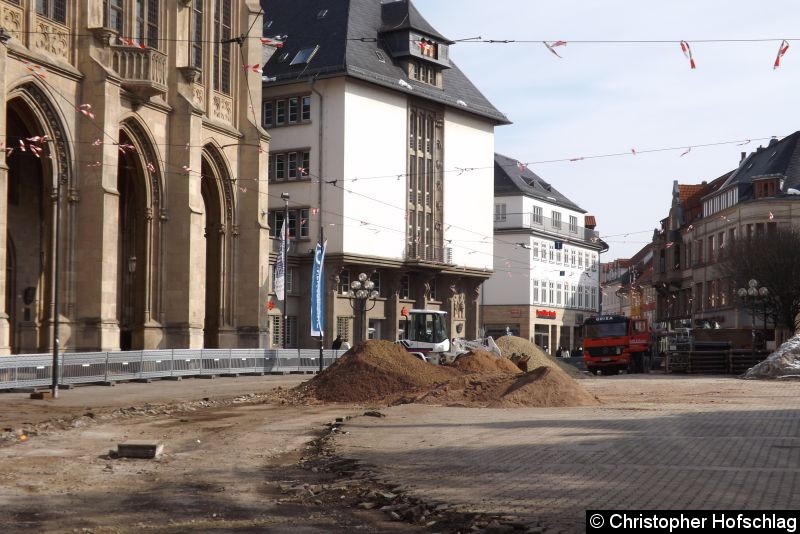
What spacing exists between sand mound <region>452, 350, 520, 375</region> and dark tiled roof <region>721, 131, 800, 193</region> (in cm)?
4844

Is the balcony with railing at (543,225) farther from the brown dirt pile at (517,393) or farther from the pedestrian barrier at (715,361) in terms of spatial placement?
the brown dirt pile at (517,393)

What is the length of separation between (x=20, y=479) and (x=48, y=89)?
2755 centimetres

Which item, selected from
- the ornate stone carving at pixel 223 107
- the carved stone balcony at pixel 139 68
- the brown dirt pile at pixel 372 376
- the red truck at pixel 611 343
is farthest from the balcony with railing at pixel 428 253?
the brown dirt pile at pixel 372 376

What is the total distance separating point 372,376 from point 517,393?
17.2 feet

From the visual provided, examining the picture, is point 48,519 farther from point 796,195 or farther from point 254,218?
point 796,195

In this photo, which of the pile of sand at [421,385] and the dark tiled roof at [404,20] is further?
the dark tiled roof at [404,20]

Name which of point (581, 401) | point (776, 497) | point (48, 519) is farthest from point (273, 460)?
point (581, 401)

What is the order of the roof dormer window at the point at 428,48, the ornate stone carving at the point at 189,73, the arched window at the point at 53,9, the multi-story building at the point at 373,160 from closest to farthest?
1. the arched window at the point at 53,9
2. the ornate stone carving at the point at 189,73
3. the multi-story building at the point at 373,160
4. the roof dormer window at the point at 428,48

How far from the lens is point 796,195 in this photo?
82.8m

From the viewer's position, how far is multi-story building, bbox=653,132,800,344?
275 ft

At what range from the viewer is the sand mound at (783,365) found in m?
47.0

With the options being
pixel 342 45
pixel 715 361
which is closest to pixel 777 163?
pixel 715 361

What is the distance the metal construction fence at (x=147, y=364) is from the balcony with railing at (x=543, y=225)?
4226 cm

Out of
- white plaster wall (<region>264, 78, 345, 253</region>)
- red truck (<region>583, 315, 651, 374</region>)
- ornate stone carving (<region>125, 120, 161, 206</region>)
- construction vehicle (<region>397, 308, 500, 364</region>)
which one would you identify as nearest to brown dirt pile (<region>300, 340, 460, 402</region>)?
ornate stone carving (<region>125, 120, 161, 206</region>)
